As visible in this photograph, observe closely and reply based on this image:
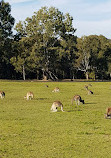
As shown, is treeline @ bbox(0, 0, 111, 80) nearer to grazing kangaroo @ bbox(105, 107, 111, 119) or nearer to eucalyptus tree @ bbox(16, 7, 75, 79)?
eucalyptus tree @ bbox(16, 7, 75, 79)

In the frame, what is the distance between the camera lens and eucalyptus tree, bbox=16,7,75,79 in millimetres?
80312

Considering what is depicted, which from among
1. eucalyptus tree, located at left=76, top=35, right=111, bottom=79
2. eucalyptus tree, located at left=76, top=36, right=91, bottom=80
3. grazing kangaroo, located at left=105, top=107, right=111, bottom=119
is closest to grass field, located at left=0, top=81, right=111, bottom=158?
grazing kangaroo, located at left=105, top=107, right=111, bottom=119

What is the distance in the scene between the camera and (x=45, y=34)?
8100cm

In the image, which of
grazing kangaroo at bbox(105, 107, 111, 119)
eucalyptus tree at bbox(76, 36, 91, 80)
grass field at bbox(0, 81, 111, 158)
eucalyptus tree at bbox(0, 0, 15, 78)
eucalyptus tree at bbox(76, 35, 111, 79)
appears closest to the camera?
grass field at bbox(0, 81, 111, 158)

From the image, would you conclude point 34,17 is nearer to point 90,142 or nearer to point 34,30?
point 34,30

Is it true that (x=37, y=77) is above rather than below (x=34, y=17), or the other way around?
below

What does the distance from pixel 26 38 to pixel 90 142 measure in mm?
69427

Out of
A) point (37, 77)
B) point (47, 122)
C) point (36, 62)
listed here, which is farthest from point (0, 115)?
point (37, 77)

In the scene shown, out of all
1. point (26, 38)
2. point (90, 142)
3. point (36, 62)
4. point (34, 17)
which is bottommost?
point (90, 142)

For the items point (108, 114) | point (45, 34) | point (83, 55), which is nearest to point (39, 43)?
point (45, 34)

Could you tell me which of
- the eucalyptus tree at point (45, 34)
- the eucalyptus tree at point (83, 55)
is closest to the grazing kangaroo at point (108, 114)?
the eucalyptus tree at point (45, 34)

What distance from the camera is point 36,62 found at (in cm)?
8025

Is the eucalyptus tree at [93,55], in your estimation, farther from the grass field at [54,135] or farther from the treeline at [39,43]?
the grass field at [54,135]

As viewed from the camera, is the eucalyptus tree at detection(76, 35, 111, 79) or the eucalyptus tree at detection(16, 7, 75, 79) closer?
the eucalyptus tree at detection(16, 7, 75, 79)
